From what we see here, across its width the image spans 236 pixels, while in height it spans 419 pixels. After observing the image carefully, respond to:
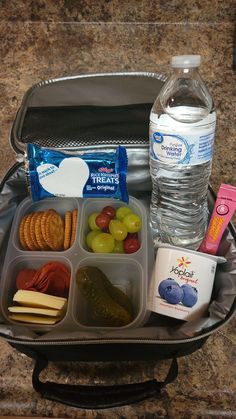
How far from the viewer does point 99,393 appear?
1.77 ft

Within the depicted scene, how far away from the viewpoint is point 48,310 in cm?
A: 63

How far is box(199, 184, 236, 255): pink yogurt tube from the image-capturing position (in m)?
0.66

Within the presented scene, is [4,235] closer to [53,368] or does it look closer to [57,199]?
[57,199]

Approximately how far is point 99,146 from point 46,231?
20 cm

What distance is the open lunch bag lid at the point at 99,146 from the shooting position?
56cm

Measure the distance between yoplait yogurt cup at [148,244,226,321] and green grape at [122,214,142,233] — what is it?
0.41 feet

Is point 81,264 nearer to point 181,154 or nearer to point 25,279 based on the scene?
point 25,279

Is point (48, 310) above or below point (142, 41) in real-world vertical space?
below

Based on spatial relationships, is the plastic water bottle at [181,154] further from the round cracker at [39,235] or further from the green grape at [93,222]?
the round cracker at [39,235]

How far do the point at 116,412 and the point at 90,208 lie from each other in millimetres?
413

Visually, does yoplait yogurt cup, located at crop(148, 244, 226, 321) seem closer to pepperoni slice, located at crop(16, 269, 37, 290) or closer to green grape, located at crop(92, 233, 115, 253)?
green grape, located at crop(92, 233, 115, 253)

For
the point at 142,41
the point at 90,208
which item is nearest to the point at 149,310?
the point at 90,208

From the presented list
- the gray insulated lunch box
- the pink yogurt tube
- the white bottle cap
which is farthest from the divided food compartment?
the white bottle cap

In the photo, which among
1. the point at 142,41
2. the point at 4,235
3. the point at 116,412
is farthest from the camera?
the point at 142,41
